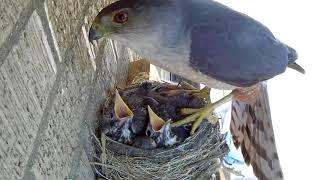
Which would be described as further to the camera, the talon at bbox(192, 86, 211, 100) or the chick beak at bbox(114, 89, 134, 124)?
the talon at bbox(192, 86, 211, 100)

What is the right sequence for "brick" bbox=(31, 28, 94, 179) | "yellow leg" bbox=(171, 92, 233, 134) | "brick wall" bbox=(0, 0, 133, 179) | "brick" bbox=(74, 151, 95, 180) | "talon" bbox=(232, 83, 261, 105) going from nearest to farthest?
"brick wall" bbox=(0, 0, 133, 179) < "brick" bbox=(31, 28, 94, 179) < "brick" bbox=(74, 151, 95, 180) < "yellow leg" bbox=(171, 92, 233, 134) < "talon" bbox=(232, 83, 261, 105)

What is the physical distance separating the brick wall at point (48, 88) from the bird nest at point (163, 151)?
0.35ft

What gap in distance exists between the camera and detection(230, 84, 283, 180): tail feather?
11.1ft

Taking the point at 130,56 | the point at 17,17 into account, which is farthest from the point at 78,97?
the point at 130,56

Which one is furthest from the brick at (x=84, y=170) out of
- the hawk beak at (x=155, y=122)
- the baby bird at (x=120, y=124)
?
the hawk beak at (x=155, y=122)

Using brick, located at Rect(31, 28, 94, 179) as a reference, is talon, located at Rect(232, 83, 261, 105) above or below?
below

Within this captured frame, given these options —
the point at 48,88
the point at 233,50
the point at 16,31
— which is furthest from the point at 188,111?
the point at 16,31

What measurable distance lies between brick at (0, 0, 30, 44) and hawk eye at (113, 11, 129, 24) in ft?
2.73

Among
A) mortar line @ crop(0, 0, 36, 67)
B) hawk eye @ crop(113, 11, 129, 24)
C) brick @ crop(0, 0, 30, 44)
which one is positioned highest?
brick @ crop(0, 0, 30, 44)

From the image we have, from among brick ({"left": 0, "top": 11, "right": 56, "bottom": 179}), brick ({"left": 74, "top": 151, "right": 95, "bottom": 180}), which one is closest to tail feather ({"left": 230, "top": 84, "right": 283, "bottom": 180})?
brick ({"left": 74, "top": 151, "right": 95, "bottom": 180})

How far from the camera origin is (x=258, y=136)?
3525mm

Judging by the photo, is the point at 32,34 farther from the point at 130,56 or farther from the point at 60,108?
the point at 130,56

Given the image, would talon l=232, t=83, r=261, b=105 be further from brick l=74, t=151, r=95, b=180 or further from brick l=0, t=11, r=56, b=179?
brick l=0, t=11, r=56, b=179

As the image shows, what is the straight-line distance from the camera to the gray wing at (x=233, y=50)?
8.87 ft
